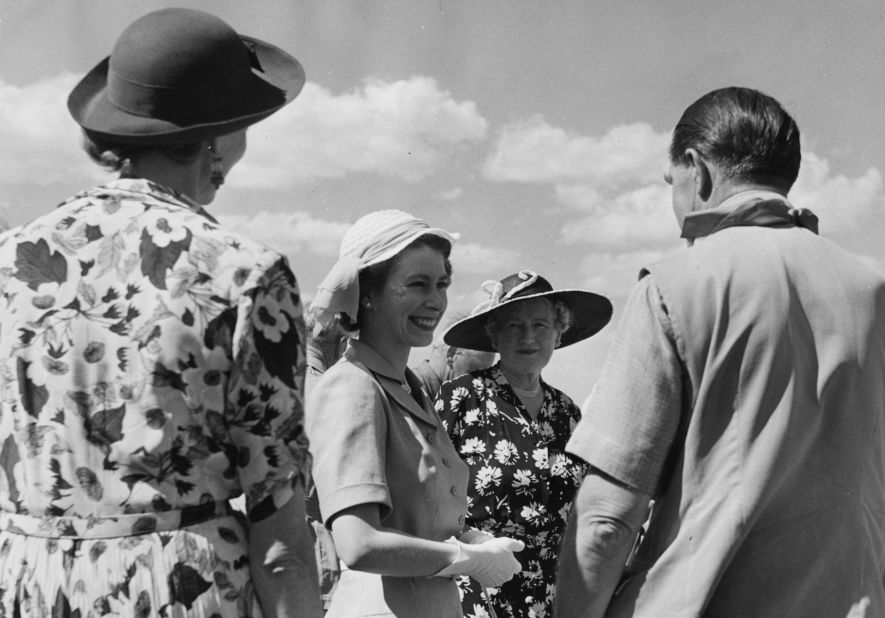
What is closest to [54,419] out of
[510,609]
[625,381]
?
[625,381]

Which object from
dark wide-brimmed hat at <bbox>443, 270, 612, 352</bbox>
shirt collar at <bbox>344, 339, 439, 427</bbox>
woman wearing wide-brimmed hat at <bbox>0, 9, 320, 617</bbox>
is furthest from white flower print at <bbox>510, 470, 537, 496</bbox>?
woman wearing wide-brimmed hat at <bbox>0, 9, 320, 617</bbox>

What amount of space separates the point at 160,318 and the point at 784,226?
1281mm

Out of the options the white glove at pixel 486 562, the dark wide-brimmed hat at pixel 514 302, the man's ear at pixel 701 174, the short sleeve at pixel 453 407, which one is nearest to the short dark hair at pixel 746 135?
the man's ear at pixel 701 174

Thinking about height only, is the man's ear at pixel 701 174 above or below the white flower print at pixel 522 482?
above

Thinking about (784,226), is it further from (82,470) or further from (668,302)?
(82,470)

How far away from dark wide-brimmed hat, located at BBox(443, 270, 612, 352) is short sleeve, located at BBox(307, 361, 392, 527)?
2098mm

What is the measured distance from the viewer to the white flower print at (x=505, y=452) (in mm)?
4520

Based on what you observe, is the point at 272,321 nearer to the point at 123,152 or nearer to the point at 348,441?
the point at 123,152

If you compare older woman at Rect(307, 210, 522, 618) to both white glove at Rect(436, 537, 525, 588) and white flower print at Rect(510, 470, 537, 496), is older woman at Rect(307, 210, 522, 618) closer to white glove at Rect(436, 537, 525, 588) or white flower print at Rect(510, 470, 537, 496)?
white glove at Rect(436, 537, 525, 588)

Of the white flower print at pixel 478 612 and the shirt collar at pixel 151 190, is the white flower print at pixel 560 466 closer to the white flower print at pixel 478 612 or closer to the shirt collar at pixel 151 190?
the white flower print at pixel 478 612

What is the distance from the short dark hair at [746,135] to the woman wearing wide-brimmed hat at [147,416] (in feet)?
3.18

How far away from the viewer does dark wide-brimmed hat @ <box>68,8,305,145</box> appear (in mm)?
2082

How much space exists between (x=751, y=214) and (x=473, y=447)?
8.10 ft

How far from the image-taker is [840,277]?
2.27 metres
